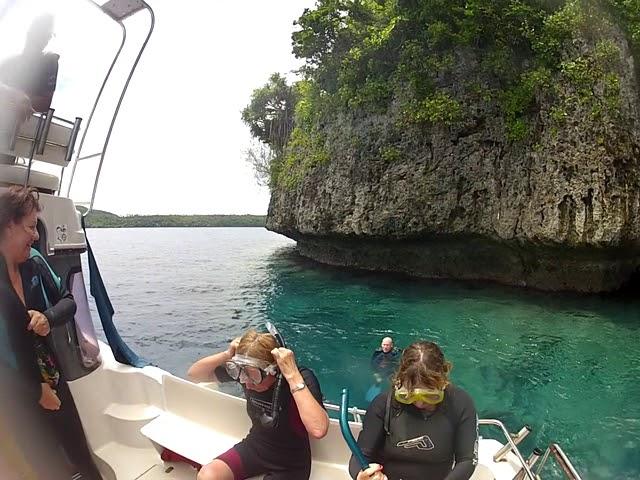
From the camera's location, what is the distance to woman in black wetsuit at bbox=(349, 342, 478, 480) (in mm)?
1853

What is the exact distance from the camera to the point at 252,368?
6.48 ft

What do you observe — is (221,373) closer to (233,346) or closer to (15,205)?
(233,346)

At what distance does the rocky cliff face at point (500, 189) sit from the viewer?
11.3 meters

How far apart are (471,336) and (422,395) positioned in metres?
8.16

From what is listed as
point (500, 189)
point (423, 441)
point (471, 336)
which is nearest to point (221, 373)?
point (423, 441)

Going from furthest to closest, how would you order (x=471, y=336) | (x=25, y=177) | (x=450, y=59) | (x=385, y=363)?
(x=450, y=59)
(x=471, y=336)
(x=385, y=363)
(x=25, y=177)

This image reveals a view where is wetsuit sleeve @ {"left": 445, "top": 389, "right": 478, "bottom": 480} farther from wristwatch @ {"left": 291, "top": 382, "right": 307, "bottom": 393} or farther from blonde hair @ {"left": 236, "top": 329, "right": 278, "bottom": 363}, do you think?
blonde hair @ {"left": 236, "top": 329, "right": 278, "bottom": 363}

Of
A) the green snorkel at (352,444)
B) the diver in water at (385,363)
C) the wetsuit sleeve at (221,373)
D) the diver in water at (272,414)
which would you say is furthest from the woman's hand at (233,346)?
the diver in water at (385,363)

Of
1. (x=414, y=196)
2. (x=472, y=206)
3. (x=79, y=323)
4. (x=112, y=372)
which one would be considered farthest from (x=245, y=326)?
(x=79, y=323)

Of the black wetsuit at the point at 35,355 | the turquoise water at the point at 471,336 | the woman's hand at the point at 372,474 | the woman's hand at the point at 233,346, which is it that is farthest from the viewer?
the turquoise water at the point at 471,336

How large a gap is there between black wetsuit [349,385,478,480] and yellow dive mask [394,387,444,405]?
0.09m

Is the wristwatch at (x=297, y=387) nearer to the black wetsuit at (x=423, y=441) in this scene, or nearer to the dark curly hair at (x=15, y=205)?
the black wetsuit at (x=423, y=441)

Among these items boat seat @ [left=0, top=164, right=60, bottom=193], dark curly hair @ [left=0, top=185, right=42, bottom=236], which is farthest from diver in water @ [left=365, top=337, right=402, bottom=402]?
dark curly hair @ [left=0, top=185, right=42, bottom=236]

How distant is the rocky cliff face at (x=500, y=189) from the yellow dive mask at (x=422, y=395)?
38.0 feet
